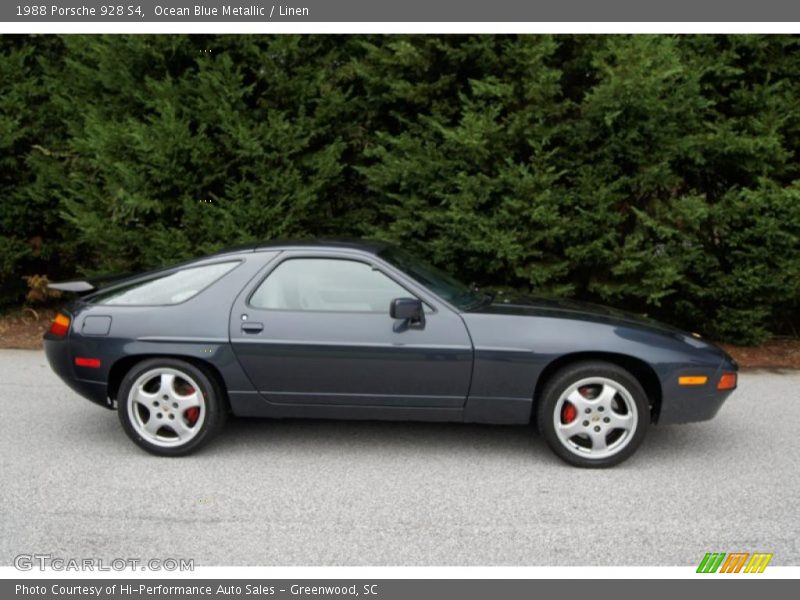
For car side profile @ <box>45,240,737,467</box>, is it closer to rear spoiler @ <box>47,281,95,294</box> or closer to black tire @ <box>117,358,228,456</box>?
black tire @ <box>117,358,228,456</box>

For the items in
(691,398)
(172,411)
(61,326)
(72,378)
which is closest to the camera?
(691,398)

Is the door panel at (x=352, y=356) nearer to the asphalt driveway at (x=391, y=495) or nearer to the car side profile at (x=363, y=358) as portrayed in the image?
the car side profile at (x=363, y=358)

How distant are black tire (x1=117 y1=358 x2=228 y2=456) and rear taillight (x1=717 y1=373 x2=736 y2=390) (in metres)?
3.10

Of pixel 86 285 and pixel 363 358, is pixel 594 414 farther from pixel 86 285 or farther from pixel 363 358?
pixel 86 285

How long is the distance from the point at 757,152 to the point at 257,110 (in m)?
4.85

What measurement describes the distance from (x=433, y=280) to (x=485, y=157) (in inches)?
96.6

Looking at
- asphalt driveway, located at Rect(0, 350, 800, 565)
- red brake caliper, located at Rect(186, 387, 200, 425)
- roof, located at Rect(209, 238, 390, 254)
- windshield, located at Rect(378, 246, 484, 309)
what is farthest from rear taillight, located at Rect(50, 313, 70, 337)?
windshield, located at Rect(378, 246, 484, 309)

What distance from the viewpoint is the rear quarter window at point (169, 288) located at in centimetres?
482

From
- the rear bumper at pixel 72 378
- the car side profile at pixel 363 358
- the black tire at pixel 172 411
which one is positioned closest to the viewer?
the car side profile at pixel 363 358

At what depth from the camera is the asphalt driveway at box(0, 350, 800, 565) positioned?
3541 millimetres

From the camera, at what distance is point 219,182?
25.2 feet

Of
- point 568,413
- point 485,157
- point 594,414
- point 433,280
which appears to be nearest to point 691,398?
point 594,414

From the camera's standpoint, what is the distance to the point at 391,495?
4148 millimetres

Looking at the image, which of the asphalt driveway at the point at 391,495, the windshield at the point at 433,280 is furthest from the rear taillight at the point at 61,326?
the windshield at the point at 433,280
